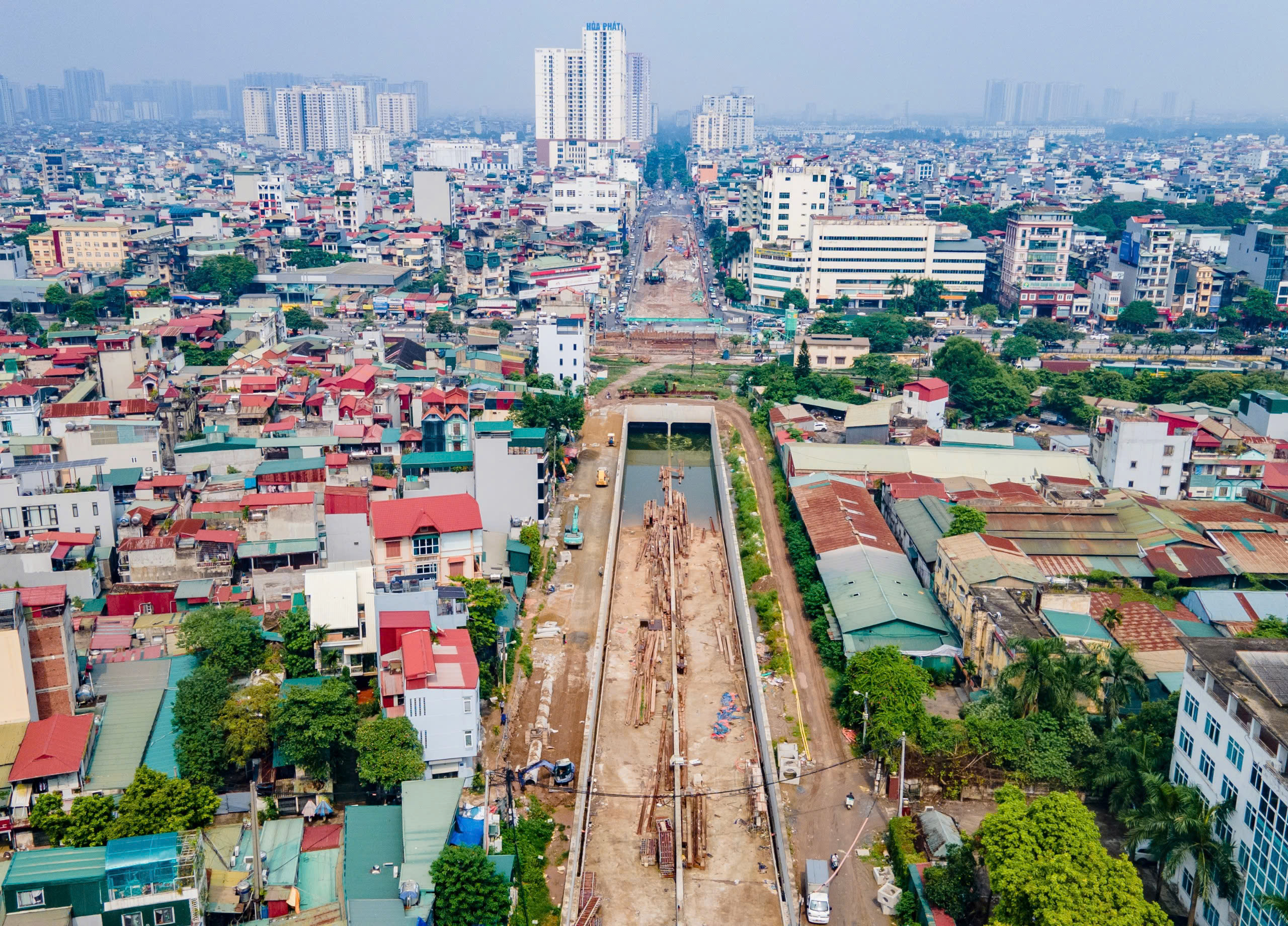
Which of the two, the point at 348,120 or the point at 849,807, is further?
the point at 348,120

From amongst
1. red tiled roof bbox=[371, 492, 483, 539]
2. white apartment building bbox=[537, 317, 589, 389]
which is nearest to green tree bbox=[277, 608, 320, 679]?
red tiled roof bbox=[371, 492, 483, 539]

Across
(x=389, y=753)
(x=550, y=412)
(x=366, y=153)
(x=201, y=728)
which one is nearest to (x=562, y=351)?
(x=550, y=412)

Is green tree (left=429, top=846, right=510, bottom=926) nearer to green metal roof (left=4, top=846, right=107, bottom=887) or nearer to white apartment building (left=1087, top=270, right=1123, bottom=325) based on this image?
green metal roof (left=4, top=846, right=107, bottom=887)

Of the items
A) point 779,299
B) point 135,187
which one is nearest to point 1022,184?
point 779,299

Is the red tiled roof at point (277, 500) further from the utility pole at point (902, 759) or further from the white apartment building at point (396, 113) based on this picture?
the white apartment building at point (396, 113)

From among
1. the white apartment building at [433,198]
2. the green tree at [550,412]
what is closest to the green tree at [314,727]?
the green tree at [550,412]

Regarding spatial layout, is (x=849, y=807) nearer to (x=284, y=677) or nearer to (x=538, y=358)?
(x=284, y=677)
